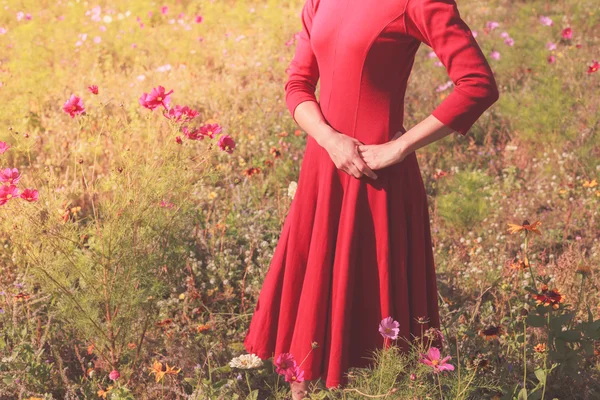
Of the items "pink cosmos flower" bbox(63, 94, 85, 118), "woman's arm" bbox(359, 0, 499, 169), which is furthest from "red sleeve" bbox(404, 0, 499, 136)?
"pink cosmos flower" bbox(63, 94, 85, 118)

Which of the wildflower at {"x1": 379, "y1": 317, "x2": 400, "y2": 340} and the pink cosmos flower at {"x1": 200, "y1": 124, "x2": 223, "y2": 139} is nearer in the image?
the wildflower at {"x1": 379, "y1": 317, "x2": 400, "y2": 340}

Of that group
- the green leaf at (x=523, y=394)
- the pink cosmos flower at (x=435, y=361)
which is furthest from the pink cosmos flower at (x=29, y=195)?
the green leaf at (x=523, y=394)

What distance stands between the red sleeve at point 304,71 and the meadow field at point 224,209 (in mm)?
355

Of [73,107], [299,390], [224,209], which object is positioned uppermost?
[73,107]

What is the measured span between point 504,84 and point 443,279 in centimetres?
300

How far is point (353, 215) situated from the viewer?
6.21ft

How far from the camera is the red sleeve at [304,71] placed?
2.04 metres

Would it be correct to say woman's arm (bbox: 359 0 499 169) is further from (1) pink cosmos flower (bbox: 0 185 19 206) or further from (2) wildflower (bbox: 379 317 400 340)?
(1) pink cosmos flower (bbox: 0 185 19 206)

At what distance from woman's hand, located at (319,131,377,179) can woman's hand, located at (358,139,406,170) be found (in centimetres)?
2

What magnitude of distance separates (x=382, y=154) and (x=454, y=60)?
1.07 feet

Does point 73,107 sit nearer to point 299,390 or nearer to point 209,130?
point 209,130

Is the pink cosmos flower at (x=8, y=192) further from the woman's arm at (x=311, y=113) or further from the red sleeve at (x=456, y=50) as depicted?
the red sleeve at (x=456, y=50)

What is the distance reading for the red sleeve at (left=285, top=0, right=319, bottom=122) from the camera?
80.4 inches

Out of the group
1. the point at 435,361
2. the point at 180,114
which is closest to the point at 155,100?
the point at 180,114
